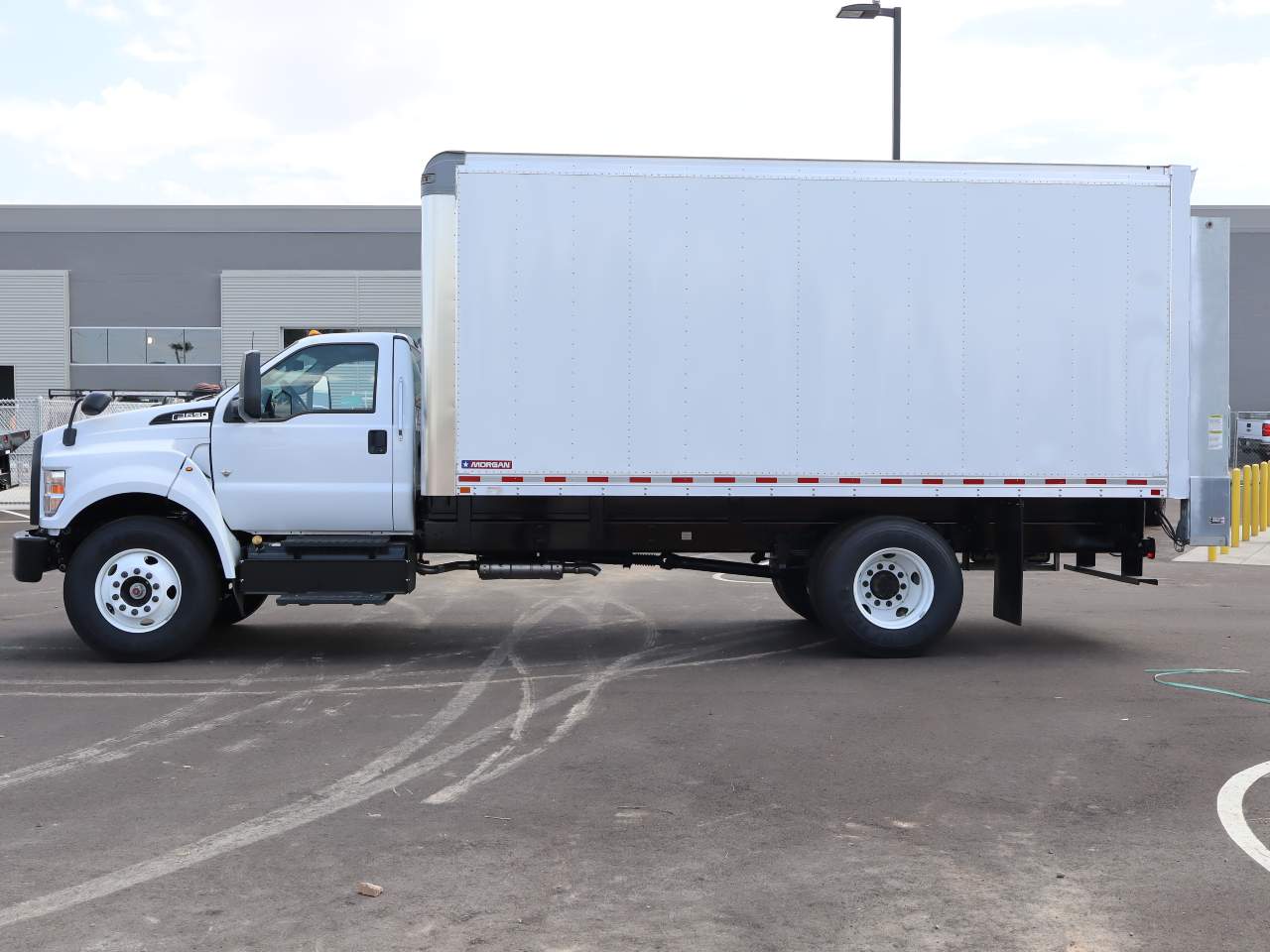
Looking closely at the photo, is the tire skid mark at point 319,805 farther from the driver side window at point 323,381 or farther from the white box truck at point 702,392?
the driver side window at point 323,381

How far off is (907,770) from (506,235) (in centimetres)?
495

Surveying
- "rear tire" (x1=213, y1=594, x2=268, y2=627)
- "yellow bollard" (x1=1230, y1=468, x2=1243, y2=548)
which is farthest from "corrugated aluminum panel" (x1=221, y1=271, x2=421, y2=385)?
"rear tire" (x1=213, y1=594, x2=268, y2=627)

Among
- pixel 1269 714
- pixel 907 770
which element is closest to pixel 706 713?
pixel 907 770

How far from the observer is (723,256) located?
9.80m

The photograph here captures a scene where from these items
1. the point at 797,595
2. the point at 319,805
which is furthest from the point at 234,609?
the point at 319,805

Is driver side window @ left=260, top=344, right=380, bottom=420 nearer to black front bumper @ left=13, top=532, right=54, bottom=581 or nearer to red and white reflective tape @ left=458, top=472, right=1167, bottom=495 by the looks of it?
red and white reflective tape @ left=458, top=472, right=1167, bottom=495

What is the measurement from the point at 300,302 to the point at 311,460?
33.9 metres

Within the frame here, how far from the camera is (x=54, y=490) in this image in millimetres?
9867

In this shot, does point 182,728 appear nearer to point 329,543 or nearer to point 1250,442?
point 329,543

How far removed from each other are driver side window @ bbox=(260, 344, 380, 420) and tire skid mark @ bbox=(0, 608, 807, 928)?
7.62 feet

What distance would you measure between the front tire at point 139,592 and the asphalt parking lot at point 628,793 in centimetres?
22

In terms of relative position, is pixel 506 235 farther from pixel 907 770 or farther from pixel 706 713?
pixel 907 770

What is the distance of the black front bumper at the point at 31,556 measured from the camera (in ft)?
32.1

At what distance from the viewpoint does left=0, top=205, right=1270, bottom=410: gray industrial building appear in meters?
42.0
